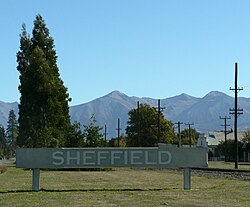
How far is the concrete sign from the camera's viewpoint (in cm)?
2542

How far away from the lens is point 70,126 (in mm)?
68625

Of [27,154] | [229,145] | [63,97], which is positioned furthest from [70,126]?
[229,145]

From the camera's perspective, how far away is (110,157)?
2578 centimetres

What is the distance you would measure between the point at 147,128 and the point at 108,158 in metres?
92.8

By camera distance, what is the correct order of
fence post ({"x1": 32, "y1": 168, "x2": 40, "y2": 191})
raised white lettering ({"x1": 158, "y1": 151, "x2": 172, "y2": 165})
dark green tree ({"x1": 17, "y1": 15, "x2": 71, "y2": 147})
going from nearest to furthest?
fence post ({"x1": 32, "y1": 168, "x2": 40, "y2": 191}), raised white lettering ({"x1": 158, "y1": 151, "x2": 172, "y2": 165}), dark green tree ({"x1": 17, "y1": 15, "x2": 71, "y2": 147})

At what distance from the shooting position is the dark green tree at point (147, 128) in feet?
383

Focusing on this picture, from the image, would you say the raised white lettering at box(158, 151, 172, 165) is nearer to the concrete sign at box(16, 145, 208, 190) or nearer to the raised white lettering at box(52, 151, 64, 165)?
the concrete sign at box(16, 145, 208, 190)

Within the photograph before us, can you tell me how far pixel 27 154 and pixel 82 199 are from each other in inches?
223

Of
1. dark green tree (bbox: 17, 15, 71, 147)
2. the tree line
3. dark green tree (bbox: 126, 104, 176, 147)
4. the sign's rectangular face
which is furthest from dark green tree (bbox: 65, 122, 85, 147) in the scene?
dark green tree (bbox: 126, 104, 176, 147)

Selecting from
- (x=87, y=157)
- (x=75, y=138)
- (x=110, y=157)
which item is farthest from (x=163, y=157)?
(x=75, y=138)

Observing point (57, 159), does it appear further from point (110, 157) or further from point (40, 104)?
point (40, 104)

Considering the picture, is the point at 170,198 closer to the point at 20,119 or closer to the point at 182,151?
the point at 182,151

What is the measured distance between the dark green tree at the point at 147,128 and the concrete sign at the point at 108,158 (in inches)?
3519

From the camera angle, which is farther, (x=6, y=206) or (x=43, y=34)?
(x=43, y=34)
